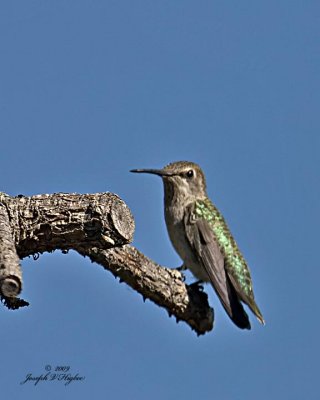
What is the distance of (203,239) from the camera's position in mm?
9906

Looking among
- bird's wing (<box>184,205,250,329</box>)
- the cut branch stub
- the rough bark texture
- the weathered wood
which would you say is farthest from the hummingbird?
the cut branch stub

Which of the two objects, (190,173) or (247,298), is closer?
(247,298)

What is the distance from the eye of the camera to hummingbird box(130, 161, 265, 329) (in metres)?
9.55

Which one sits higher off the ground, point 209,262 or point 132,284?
point 209,262

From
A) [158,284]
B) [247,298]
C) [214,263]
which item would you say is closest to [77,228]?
[158,284]

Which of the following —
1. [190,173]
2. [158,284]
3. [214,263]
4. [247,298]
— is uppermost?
[190,173]

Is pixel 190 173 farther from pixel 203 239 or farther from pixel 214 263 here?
pixel 214 263

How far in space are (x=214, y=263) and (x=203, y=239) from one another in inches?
12.8

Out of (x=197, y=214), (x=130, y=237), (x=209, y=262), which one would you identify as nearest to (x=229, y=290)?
(x=209, y=262)

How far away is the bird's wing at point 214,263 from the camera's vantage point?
361 inches

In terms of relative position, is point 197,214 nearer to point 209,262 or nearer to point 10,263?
point 209,262

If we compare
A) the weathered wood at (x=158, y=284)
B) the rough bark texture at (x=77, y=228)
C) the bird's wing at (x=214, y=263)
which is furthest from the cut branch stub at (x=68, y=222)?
the bird's wing at (x=214, y=263)

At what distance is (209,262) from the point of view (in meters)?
9.72

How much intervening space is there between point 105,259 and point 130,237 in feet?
1.90
